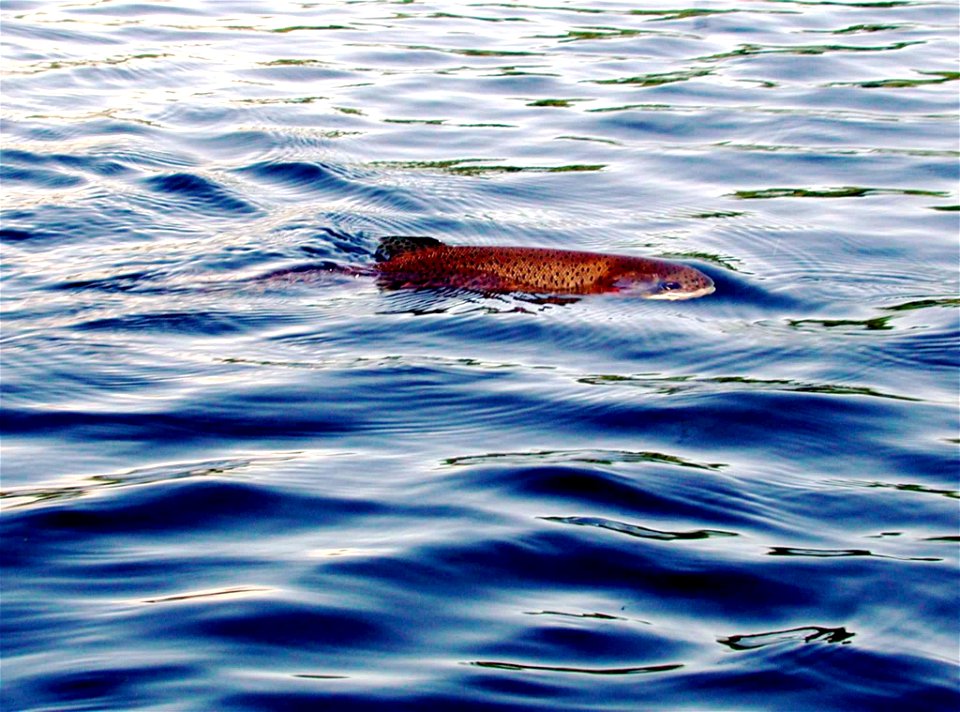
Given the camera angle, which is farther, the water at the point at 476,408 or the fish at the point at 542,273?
the fish at the point at 542,273

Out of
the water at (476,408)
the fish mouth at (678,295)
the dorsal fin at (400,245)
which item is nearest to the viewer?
the water at (476,408)

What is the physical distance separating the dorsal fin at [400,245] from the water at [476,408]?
438 millimetres

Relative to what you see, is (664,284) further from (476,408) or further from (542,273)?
(476,408)

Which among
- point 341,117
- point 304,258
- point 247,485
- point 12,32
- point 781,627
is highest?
point 12,32

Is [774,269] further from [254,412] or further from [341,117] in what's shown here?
[341,117]

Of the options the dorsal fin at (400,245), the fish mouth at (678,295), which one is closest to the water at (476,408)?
the fish mouth at (678,295)

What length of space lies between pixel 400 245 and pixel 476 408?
2.02 metres

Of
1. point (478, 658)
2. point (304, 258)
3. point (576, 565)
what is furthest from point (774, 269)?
point (478, 658)

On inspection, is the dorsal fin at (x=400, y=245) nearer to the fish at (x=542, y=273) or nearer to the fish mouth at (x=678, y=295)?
the fish at (x=542, y=273)

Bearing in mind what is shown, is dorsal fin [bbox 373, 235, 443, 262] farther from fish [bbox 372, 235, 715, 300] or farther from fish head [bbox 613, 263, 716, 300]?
fish head [bbox 613, 263, 716, 300]

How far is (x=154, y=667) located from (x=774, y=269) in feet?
15.5

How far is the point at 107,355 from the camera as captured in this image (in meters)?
5.76

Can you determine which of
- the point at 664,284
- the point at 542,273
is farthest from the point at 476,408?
the point at 664,284

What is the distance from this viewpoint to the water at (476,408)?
3410mm
